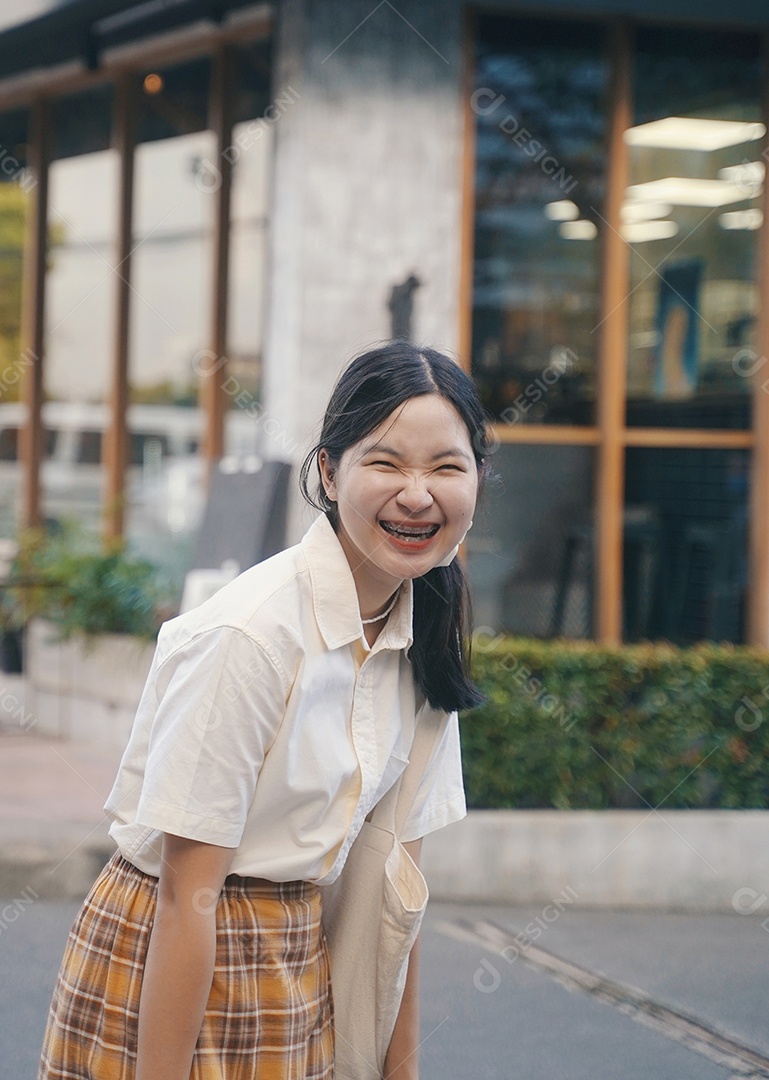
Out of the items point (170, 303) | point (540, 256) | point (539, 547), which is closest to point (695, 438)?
point (539, 547)

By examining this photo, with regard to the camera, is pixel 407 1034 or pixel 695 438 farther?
pixel 695 438

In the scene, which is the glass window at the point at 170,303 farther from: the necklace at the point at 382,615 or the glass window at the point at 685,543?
the necklace at the point at 382,615

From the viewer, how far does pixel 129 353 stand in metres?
9.18

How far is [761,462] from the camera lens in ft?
24.3

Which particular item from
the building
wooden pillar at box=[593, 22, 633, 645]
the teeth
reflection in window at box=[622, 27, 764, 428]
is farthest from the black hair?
reflection in window at box=[622, 27, 764, 428]

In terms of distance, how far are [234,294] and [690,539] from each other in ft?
9.86

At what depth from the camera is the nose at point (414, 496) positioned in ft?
6.15

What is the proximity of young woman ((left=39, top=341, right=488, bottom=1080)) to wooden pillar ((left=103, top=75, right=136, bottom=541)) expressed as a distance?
7.26 m

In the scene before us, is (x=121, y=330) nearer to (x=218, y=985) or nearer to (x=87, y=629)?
(x=87, y=629)

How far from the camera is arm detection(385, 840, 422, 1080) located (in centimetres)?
211

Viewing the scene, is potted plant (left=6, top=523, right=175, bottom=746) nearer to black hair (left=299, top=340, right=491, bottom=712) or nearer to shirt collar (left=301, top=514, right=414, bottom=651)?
black hair (left=299, top=340, right=491, bottom=712)

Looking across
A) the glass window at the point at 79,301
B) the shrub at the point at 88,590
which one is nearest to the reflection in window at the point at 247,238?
the shrub at the point at 88,590

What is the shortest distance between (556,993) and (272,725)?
3248mm

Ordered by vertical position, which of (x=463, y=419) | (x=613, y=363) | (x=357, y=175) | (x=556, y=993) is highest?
(x=357, y=175)
